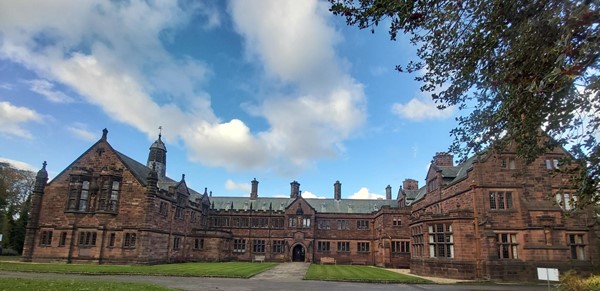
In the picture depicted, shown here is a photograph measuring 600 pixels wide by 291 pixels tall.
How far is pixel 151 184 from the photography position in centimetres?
3400

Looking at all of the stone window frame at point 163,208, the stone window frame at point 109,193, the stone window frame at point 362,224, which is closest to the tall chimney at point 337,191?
the stone window frame at point 362,224

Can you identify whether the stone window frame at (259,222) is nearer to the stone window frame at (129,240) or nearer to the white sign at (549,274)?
the stone window frame at (129,240)

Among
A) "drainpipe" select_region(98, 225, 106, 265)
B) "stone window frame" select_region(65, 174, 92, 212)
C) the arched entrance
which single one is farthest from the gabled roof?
"stone window frame" select_region(65, 174, 92, 212)

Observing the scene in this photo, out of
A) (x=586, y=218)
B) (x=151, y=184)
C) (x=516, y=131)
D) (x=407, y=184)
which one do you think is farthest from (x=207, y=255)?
(x=516, y=131)

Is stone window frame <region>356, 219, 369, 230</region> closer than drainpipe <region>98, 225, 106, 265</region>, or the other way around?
drainpipe <region>98, 225, 106, 265</region>

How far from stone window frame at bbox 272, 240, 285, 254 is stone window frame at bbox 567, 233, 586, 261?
33.4m

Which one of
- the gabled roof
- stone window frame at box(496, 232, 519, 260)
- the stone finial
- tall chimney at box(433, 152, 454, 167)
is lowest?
stone window frame at box(496, 232, 519, 260)

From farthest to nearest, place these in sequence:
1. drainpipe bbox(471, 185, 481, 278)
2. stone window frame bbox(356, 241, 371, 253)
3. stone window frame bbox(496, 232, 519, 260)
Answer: stone window frame bbox(356, 241, 371, 253), stone window frame bbox(496, 232, 519, 260), drainpipe bbox(471, 185, 481, 278)

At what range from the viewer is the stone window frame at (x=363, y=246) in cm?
5082

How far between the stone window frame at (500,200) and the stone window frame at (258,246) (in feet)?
105

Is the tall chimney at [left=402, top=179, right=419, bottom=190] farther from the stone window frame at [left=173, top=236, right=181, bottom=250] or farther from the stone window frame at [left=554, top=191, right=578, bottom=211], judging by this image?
the stone window frame at [left=173, top=236, right=181, bottom=250]

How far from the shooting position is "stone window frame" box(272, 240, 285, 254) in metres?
51.1

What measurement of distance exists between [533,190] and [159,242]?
32687mm

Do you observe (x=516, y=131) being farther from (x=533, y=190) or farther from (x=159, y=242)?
(x=159, y=242)
